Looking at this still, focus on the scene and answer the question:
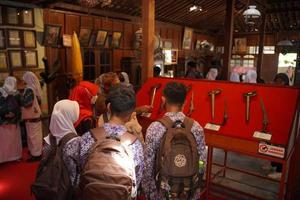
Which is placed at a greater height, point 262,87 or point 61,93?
point 262,87

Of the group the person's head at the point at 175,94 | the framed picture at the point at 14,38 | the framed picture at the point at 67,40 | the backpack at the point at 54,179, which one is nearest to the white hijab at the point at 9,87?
the framed picture at the point at 14,38

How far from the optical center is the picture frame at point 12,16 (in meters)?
5.23

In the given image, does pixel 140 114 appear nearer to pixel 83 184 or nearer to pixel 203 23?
pixel 83 184

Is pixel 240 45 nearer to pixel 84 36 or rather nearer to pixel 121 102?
pixel 84 36

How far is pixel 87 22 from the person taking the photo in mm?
6816

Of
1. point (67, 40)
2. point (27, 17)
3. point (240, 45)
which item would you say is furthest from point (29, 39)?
point (240, 45)

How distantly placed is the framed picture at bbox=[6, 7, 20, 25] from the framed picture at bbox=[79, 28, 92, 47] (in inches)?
61.5

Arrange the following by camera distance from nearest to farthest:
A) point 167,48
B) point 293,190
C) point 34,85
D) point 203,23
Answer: point 293,190
point 34,85
point 167,48
point 203,23

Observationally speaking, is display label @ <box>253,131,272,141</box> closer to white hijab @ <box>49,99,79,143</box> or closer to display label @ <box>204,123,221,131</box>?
display label @ <box>204,123,221,131</box>

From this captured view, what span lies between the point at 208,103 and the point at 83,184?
1849 mm

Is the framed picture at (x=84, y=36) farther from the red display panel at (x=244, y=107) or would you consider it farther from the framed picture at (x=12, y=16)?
the red display panel at (x=244, y=107)

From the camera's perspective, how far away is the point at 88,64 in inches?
273

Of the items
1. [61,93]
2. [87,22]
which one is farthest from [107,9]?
[61,93]

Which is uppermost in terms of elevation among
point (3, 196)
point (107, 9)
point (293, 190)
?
point (107, 9)
